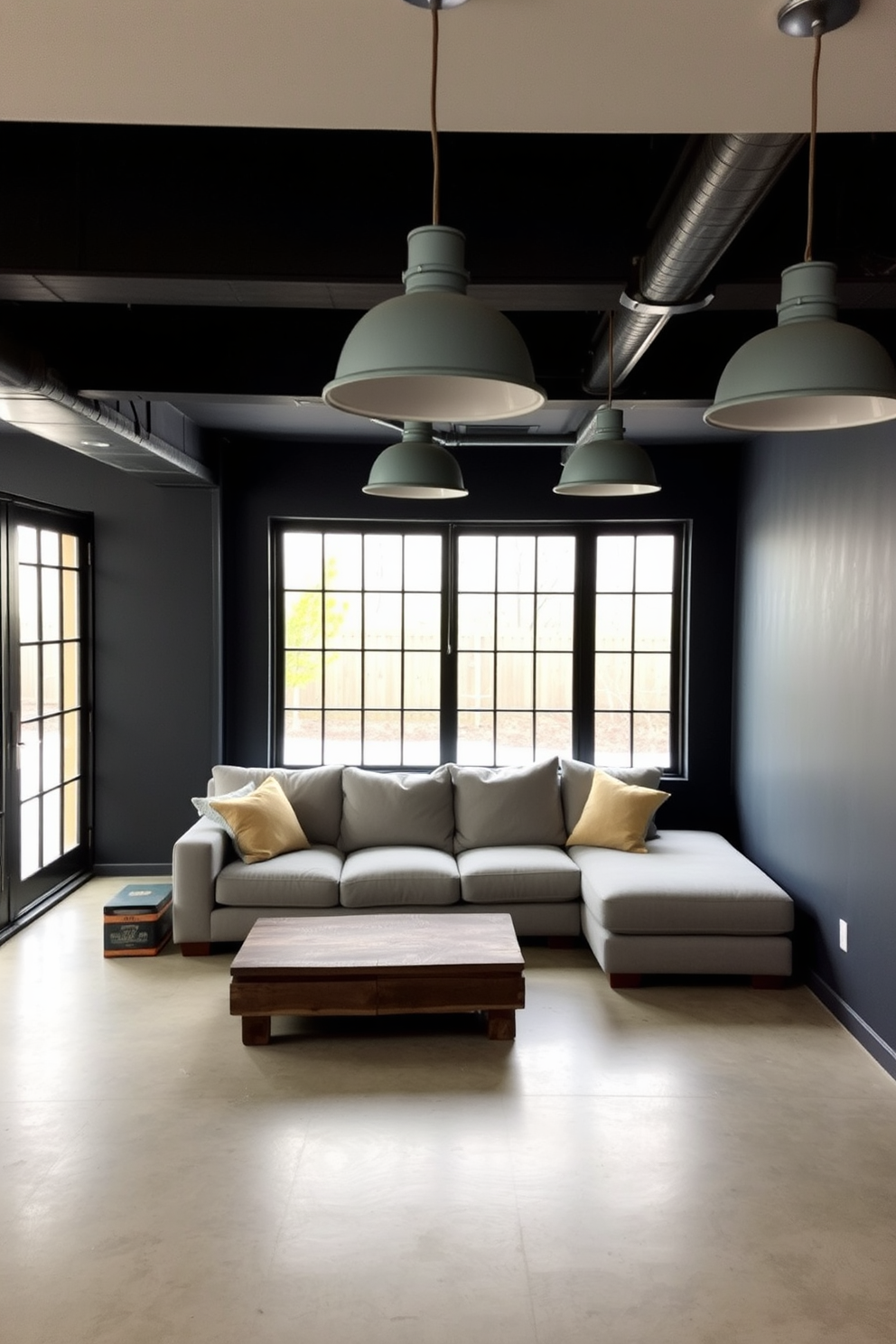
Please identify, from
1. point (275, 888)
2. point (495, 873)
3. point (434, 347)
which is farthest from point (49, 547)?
point (434, 347)

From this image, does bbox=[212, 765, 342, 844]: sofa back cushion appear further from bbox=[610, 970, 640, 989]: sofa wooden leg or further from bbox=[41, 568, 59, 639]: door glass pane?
bbox=[610, 970, 640, 989]: sofa wooden leg

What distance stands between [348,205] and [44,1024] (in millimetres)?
3669

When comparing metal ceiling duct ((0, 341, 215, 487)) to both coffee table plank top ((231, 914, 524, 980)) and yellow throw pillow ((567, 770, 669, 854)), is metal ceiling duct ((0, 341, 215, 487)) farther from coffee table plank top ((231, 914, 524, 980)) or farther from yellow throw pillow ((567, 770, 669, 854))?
yellow throw pillow ((567, 770, 669, 854))

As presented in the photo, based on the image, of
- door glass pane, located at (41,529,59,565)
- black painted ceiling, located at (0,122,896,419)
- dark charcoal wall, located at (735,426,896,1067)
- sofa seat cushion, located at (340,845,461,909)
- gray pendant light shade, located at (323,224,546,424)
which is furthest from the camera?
door glass pane, located at (41,529,59,565)

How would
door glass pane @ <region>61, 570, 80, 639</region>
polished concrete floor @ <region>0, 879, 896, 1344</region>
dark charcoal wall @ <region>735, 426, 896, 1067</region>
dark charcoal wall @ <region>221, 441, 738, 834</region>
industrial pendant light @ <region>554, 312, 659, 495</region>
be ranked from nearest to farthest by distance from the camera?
polished concrete floor @ <region>0, 879, 896, 1344</region> < industrial pendant light @ <region>554, 312, 659, 495</region> < dark charcoal wall @ <region>735, 426, 896, 1067</region> < door glass pane @ <region>61, 570, 80, 639</region> < dark charcoal wall @ <region>221, 441, 738, 834</region>

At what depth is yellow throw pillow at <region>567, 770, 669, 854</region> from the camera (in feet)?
20.0

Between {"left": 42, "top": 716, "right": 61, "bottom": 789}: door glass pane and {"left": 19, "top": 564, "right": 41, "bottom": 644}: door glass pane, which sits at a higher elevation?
{"left": 19, "top": 564, "right": 41, "bottom": 644}: door glass pane

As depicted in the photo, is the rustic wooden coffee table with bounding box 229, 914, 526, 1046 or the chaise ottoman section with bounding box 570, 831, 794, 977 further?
the chaise ottoman section with bounding box 570, 831, 794, 977

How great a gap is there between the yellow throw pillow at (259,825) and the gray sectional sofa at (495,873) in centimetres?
7

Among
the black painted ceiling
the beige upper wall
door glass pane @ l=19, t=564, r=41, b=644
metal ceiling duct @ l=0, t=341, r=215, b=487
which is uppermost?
the black painted ceiling

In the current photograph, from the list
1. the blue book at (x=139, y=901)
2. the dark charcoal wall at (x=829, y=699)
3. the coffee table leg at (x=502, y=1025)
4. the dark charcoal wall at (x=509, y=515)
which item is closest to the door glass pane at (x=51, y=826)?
the blue book at (x=139, y=901)

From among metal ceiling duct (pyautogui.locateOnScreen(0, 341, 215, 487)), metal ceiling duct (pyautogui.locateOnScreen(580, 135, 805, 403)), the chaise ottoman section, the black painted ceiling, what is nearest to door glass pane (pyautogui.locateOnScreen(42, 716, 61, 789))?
metal ceiling duct (pyautogui.locateOnScreen(0, 341, 215, 487))

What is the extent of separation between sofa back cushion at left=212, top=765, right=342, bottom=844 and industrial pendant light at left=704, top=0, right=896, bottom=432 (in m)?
4.79

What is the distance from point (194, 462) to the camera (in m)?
6.34
